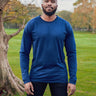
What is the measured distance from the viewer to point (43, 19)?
322cm

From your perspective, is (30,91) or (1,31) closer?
(30,91)

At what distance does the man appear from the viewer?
124 inches

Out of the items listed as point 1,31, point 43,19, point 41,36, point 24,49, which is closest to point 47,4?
point 43,19

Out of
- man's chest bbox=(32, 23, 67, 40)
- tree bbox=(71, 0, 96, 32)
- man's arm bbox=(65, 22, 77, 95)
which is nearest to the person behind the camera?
man's chest bbox=(32, 23, 67, 40)

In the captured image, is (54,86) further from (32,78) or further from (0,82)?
(0,82)

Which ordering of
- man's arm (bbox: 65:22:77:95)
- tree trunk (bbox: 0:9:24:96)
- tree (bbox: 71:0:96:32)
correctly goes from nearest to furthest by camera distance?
man's arm (bbox: 65:22:77:95)
tree trunk (bbox: 0:9:24:96)
tree (bbox: 71:0:96:32)

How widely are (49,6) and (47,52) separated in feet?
1.81

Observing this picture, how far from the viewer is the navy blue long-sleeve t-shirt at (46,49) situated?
315 cm

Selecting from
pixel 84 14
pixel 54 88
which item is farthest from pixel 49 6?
pixel 84 14

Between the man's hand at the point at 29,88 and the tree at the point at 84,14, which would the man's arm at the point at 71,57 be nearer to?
the man's hand at the point at 29,88

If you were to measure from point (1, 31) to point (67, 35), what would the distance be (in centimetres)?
357

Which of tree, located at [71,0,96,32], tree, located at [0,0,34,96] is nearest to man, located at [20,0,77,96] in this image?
tree, located at [0,0,34,96]

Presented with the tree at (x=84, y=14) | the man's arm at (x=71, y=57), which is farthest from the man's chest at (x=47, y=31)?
the tree at (x=84, y=14)

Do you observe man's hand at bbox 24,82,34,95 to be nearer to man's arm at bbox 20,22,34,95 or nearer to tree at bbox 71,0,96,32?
man's arm at bbox 20,22,34,95
